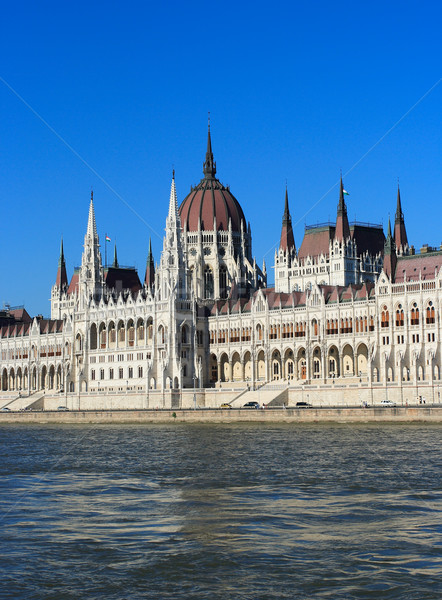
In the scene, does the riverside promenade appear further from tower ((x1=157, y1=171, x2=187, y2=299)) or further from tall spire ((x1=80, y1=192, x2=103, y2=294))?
tall spire ((x1=80, y1=192, x2=103, y2=294))

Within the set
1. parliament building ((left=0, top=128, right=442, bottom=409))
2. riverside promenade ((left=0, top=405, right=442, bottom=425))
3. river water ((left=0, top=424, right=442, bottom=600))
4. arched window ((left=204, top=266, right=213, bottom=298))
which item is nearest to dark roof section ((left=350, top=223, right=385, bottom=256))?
parliament building ((left=0, top=128, right=442, bottom=409))

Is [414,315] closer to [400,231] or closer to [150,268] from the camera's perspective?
[400,231]

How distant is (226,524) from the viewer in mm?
35719

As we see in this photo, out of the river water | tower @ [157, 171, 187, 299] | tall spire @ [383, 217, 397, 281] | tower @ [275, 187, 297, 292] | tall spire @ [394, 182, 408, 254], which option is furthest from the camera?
tower @ [275, 187, 297, 292]

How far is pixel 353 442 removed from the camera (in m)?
71.1

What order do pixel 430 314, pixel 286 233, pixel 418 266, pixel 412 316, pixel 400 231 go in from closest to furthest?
pixel 430 314
pixel 412 316
pixel 418 266
pixel 400 231
pixel 286 233

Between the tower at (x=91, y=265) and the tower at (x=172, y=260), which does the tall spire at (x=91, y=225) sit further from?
the tower at (x=172, y=260)

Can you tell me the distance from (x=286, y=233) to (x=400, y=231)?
21951 millimetres

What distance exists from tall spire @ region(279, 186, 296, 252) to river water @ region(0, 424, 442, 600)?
97987 millimetres

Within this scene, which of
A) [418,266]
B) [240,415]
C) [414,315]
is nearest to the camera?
[240,415]

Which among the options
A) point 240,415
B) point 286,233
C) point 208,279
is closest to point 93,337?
point 208,279

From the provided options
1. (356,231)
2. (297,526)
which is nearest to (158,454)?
(297,526)

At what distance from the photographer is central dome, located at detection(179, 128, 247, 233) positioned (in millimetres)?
163750

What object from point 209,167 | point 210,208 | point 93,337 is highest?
point 209,167
